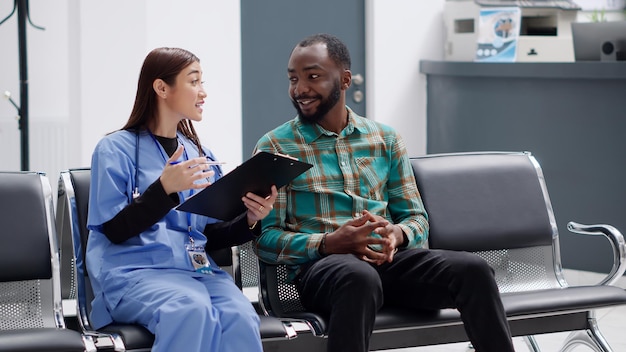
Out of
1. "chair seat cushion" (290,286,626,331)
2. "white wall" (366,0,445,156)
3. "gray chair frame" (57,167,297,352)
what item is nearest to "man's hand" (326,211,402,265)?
"chair seat cushion" (290,286,626,331)

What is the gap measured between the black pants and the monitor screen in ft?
8.14

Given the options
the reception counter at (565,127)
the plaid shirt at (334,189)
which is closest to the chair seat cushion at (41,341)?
the plaid shirt at (334,189)

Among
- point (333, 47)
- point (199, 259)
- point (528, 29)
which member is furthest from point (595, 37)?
point (199, 259)

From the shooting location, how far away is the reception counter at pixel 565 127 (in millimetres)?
4773

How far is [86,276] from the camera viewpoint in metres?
2.78

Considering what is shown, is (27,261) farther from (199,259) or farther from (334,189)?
(334,189)

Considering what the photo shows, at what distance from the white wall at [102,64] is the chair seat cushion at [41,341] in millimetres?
2052

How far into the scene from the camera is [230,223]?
2.78 metres

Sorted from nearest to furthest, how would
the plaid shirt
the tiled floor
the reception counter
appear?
the plaid shirt
the tiled floor
the reception counter

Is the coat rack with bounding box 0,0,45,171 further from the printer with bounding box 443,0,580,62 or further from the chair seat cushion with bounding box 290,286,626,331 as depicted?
the printer with bounding box 443,0,580,62

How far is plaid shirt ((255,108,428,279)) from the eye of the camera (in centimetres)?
288

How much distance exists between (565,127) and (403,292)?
2.40m

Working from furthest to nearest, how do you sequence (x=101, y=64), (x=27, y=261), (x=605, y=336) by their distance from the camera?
(x=101, y=64)
(x=605, y=336)
(x=27, y=261)

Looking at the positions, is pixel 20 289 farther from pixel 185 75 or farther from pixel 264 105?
pixel 264 105
